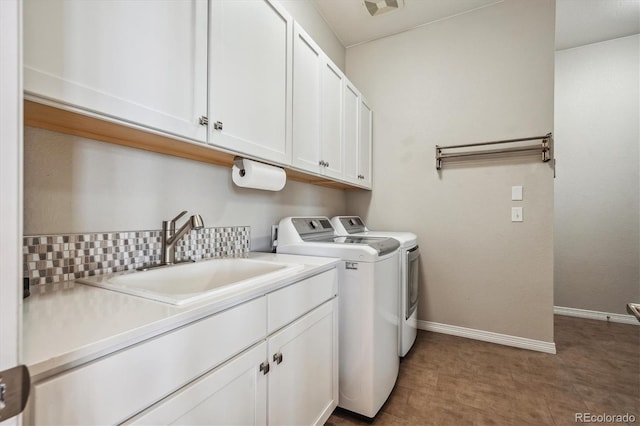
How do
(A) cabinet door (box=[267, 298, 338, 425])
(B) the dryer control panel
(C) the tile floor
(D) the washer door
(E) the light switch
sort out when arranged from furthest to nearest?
(E) the light switch → (D) the washer door → (B) the dryer control panel → (C) the tile floor → (A) cabinet door (box=[267, 298, 338, 425])

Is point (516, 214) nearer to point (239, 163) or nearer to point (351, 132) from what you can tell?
point (351, 132)

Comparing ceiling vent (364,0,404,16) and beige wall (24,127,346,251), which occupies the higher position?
ceiling vent (364,0,404,16)

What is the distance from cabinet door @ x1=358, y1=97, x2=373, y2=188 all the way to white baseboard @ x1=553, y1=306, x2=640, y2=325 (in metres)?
2.56

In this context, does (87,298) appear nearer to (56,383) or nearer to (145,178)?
(56,383)

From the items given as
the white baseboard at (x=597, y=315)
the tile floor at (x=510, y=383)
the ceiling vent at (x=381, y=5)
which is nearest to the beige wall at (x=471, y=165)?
the tile floor at (x=510, y=383)

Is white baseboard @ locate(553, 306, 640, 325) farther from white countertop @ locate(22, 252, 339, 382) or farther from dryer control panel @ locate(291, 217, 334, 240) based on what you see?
white countertop @ locate(22, 252, 339, 382)

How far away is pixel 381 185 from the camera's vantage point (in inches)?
117

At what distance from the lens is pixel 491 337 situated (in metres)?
2.48

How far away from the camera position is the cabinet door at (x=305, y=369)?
3.47ft

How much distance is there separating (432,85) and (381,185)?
1.06 meters

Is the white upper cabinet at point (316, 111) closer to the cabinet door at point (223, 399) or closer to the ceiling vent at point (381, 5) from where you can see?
the ceiling vent at point (381, 5)

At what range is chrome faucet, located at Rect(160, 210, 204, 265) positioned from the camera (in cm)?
122

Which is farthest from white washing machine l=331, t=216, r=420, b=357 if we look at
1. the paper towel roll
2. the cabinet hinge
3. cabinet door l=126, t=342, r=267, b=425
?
the cabinet hinge

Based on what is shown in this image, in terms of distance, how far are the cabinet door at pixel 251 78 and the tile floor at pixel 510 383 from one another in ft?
5.04
